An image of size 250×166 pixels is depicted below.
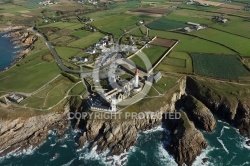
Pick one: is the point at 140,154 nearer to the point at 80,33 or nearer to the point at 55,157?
the point at 55,157

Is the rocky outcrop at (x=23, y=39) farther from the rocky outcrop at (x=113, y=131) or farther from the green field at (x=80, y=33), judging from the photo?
the rocky outcrop at (x=113, y=131)

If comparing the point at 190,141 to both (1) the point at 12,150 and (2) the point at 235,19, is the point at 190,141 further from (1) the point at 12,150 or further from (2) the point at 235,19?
(2) the point at 235,19

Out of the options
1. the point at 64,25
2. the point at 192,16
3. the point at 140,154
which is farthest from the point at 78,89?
the point at 192,16

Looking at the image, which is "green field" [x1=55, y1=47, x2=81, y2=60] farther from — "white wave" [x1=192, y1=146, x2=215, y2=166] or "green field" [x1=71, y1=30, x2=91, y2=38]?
"white wave" [x1=192, y1=146, x2=215, y2=166]

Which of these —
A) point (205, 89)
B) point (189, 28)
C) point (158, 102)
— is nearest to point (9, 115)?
point (158, 102)

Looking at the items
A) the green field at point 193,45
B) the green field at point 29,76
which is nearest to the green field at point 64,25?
the green field at point 193,45
